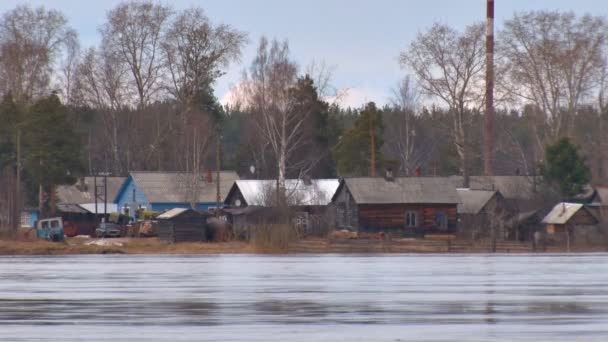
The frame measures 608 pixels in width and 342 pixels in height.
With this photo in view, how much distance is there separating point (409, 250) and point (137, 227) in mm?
24259

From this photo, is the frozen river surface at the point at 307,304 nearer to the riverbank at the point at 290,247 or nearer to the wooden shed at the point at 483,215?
the riverbank at the point at 290,247

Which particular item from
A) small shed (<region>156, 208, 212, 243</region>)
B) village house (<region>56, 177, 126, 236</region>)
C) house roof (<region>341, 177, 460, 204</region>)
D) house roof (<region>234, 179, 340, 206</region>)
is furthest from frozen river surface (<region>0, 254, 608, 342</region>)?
village house (<region>56, 177, 126, 236</region>)

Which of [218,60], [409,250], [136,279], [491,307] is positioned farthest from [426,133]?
[491,307]

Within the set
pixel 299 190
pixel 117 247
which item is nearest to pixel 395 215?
pixel 299 190

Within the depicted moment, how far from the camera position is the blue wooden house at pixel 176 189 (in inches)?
4540

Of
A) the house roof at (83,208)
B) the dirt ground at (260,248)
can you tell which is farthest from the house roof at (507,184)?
the house roof at (83,208)

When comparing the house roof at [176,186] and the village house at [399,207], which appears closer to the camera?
the village house at [399,207]

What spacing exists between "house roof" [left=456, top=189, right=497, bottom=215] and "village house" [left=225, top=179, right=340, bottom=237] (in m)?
9.11

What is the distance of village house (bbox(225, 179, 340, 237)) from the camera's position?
95938mm

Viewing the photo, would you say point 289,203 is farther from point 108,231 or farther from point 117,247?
point 117,247

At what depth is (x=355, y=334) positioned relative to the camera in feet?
89.3

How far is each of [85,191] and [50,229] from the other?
3429 centimetres

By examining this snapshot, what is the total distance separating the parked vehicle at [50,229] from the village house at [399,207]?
18651 mm

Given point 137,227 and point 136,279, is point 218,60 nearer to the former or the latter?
point 137,227
